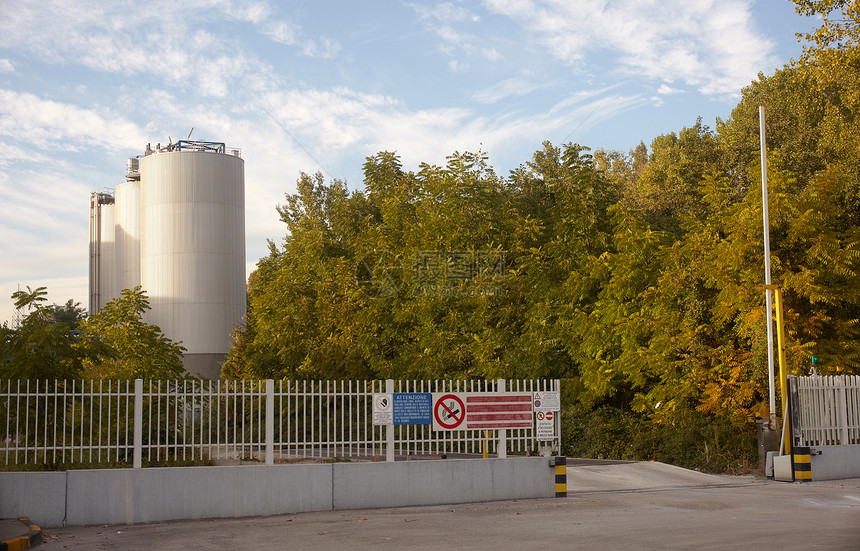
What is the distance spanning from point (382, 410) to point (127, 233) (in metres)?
53.3

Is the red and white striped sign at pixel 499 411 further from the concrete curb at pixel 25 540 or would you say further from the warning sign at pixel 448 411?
the concrete curb at pixel 25 540

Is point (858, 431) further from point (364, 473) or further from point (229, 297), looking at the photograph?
point (229, 297)

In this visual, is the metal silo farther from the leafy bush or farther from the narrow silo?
the leafy bush

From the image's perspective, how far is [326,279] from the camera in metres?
34.0

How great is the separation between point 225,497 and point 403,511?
3011mm

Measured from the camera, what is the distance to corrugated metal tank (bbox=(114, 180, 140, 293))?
61559 millimetres

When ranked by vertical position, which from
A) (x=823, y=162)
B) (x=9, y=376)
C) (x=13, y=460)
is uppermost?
(x=823, y=162)

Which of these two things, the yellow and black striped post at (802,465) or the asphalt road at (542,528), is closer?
the asphalt road at (542,528)

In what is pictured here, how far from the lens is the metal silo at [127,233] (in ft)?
202

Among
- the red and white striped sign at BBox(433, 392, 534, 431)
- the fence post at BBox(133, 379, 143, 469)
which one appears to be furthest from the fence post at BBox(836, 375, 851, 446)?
the fence post at BBox(133, 379, 143, 469)

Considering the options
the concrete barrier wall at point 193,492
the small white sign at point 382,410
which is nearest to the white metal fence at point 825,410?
the small white sign at point 382,410

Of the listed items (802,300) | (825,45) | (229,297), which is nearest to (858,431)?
(802,300)

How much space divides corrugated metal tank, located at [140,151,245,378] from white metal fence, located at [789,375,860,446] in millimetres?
41564

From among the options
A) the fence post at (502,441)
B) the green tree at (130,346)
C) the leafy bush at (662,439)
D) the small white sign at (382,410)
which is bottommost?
the leafy bush at (662,439)
